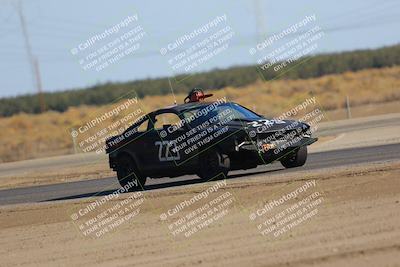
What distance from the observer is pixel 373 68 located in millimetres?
84875

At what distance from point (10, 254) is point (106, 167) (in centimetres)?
1589

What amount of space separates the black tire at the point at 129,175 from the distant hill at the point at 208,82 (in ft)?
209

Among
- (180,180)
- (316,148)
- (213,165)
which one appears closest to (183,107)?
(213,165)

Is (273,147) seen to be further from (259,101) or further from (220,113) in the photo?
(259,101)

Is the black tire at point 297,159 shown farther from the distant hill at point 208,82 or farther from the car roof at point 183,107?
the distant hill at point 208,82

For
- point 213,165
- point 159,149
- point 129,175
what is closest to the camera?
point 213,165

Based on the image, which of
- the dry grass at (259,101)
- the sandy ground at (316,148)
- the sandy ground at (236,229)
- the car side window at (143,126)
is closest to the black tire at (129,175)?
the car side window at (143,126)

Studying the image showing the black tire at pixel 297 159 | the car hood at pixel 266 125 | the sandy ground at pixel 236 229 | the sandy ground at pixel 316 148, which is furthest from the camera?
the sandy ground at pixel 316 148

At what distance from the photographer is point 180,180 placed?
20.9 metres

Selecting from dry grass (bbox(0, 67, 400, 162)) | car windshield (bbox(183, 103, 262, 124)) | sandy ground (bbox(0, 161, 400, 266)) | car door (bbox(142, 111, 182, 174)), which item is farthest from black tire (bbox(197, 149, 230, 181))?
dry grass (bbox(0, 67, 400, 162))

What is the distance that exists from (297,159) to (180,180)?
10.3 ft

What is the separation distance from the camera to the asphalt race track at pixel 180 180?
19047 millimetres

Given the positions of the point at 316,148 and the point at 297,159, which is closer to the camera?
the point at 297,159

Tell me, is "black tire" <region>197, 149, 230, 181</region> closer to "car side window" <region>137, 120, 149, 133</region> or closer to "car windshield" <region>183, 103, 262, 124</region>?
"car windshield" <region>183, 103, 262, 124</region>
